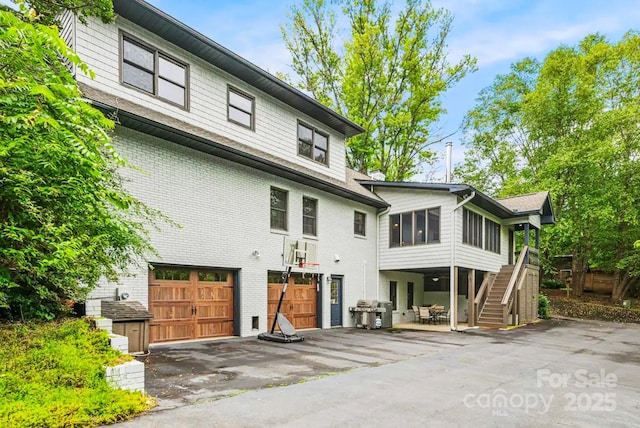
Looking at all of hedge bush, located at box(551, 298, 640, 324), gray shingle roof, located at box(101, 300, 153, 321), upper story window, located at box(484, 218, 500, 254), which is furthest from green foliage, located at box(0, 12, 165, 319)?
hedge bush, located at box(551, 298, 640, 324)

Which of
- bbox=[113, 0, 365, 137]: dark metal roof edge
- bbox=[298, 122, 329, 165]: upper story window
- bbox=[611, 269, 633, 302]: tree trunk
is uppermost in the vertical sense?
bbox=[113, 0, 365, 137]: dark metal roof edge

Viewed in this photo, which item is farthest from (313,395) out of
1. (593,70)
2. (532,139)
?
(593,70)

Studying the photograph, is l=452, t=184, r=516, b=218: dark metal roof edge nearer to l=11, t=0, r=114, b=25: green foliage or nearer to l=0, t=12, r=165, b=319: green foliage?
l=11, t=0, r=114, b=25: green foliage

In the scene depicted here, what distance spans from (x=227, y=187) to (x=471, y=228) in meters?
10.7

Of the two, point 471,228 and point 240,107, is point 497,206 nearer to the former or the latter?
point 471,228

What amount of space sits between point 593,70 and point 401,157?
13.0m

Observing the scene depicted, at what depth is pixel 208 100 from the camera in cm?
1209

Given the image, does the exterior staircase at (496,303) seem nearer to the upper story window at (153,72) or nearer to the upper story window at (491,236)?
the upper story window at (491,236)

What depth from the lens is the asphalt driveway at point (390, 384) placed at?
5188 mm

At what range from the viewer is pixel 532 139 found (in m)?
26.8

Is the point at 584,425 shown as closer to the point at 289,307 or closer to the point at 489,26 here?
the point at 289,307

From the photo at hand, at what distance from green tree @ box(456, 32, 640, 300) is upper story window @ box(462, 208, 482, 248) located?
26.4 ft

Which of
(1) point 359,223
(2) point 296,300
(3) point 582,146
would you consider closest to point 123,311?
(2) point 296,300

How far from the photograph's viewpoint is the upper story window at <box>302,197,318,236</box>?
1459 centimetres
